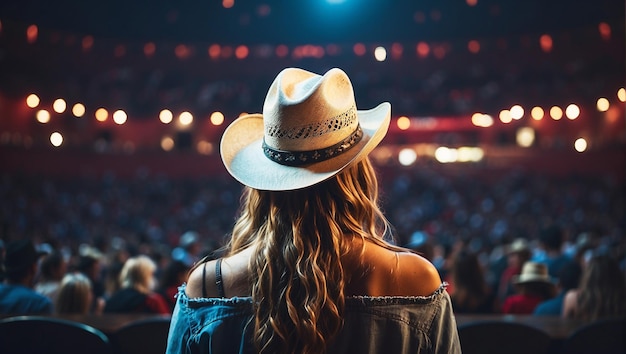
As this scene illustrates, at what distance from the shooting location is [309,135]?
1.85 meters

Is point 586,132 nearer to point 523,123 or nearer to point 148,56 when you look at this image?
point 523,123

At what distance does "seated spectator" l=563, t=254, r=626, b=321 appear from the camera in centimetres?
459

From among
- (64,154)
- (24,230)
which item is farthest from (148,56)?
(24,230)

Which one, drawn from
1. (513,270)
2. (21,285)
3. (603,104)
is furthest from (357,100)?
(21,285)

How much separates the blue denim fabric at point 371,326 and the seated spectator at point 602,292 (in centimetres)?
325

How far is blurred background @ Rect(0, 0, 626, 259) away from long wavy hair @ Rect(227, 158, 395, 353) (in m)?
16.9

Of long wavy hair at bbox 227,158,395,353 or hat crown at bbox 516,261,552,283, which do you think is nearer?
long wavy hair at bbox 227,158,395,353

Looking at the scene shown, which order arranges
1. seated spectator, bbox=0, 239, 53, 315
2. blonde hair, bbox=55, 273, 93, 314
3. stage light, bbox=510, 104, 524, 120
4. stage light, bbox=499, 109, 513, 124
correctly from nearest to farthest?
seated spectator, bbox=0, 239, 53, 315 → blonde hair, bbox=55, 273, 93, 314 → stage light, bbox=510, 104, 524, 120 → stage light, bbox=499, 109, 513, 124

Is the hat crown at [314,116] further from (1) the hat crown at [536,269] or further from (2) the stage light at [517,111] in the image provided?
(2) the stage light at [517,111]

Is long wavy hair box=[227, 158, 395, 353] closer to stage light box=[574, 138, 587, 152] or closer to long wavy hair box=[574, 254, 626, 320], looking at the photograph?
long wavy hair box=[574, 254, 626, 320]

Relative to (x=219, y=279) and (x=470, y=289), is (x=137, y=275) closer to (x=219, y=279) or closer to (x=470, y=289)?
(x=470, y=289)

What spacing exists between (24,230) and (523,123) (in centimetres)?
2248

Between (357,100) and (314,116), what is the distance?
25916 mm

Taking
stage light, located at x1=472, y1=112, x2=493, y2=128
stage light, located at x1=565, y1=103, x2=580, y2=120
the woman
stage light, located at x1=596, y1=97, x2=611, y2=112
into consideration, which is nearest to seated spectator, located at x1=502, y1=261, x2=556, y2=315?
the woman
